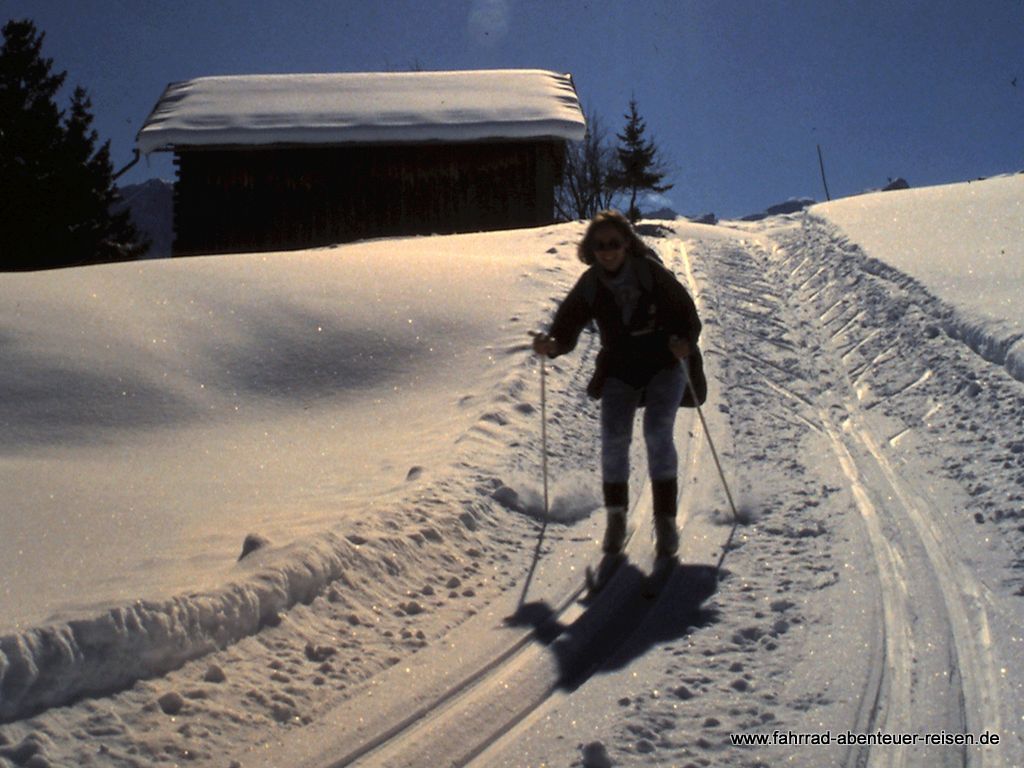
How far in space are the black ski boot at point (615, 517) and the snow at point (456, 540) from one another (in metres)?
0.11

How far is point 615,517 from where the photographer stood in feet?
16.6

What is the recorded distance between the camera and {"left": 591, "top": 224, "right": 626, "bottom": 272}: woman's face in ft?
16.5

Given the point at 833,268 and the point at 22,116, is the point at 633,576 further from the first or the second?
the point at 22,116

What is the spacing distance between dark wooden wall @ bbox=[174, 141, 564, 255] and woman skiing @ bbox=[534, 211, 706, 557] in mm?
16980

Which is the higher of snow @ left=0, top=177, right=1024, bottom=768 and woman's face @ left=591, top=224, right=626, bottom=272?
woman's face @ left=591, top=224, right=626, bottom=272

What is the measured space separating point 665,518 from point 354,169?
704 inches

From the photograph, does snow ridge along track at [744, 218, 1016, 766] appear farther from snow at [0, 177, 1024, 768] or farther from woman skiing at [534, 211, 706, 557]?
woman skiing at [534, 211, 706, 557]

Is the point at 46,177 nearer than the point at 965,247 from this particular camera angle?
No

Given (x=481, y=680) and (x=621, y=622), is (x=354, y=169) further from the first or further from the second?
(x=481, y=680)

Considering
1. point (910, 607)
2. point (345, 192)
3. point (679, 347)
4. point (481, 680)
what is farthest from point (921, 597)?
point (345, 192)

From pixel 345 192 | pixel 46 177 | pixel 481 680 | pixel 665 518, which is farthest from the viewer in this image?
pixel 46 177

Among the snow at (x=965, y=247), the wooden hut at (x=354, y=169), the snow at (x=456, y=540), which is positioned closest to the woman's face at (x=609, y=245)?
the snow at (x=456, y=540)

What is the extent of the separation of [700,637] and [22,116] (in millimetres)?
33892

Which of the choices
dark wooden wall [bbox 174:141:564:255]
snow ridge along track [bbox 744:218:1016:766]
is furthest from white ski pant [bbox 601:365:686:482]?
dark wooden wall [bbox 174:141:564:255]
